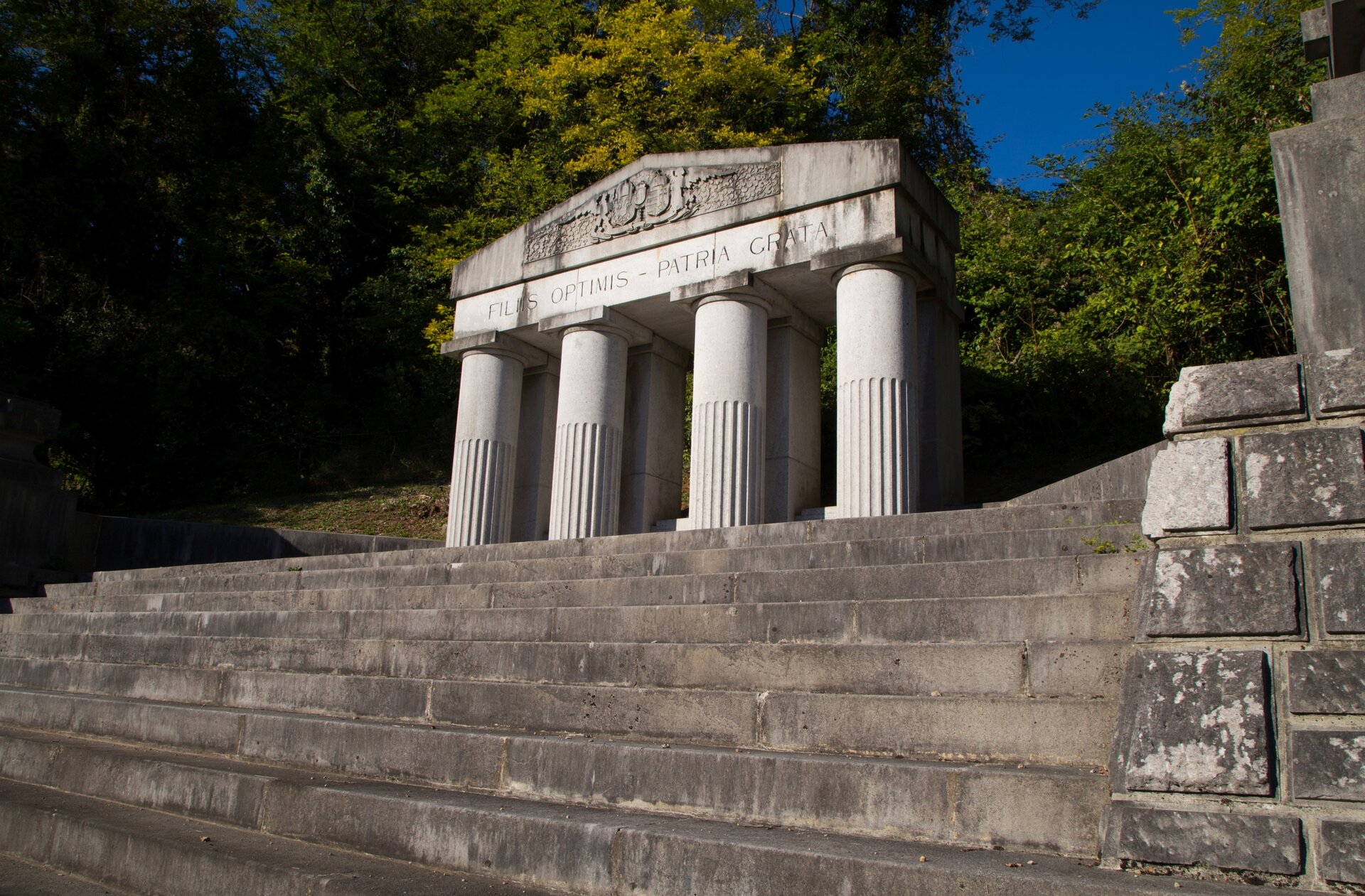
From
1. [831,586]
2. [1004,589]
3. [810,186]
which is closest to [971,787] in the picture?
[1004,589]

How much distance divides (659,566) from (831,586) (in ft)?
6.75

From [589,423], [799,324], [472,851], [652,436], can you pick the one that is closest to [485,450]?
[589,423]

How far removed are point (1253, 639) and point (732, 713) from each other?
7.60 ft

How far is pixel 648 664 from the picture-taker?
5395 mm

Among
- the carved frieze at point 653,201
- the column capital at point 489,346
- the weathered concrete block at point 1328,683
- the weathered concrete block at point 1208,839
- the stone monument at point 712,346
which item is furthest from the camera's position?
the column capital at point 489,346

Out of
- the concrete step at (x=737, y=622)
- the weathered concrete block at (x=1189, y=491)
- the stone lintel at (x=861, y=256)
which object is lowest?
the concrete step at (x=737, y=622)

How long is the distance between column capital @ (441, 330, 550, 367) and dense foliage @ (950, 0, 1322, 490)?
9306 millimetres

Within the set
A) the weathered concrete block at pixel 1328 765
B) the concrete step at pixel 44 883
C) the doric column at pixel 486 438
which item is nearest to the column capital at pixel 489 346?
the doric column at pixel 486 438

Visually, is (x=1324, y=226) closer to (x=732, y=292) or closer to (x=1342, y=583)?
(x=1342, y=583)

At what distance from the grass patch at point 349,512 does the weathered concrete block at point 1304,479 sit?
53.1 ft

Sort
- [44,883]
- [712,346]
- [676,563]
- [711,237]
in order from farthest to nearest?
[711,237] → [712,346] → [676,563] → [44,883]

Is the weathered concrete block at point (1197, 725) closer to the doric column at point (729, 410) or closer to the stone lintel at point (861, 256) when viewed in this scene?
the doric column at point (729, 410)

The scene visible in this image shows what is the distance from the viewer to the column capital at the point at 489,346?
1411 centimetres

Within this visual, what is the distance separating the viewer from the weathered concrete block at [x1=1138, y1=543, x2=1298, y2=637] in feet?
11.2
